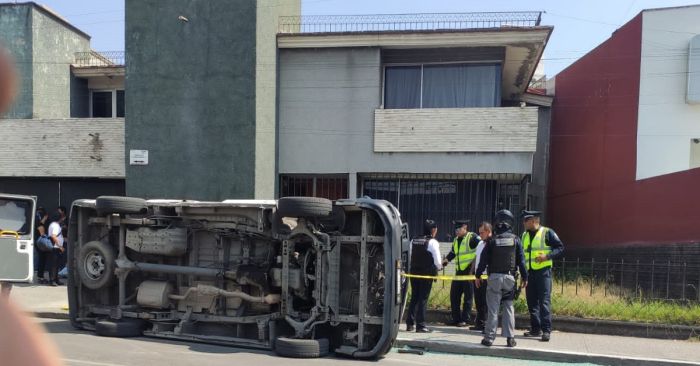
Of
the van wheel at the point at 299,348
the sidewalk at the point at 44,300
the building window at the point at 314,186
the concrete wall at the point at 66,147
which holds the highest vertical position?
the concrete wall at the point at 66,147

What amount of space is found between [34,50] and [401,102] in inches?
411

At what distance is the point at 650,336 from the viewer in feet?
24.6

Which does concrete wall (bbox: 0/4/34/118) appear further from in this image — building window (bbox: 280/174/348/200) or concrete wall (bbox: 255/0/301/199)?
building window (bbox: 280/174/348/200)

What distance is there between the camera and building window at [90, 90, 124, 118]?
1552 cm

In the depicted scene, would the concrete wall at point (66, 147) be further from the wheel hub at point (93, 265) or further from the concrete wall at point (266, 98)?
the wheel hub at point (93, 265)

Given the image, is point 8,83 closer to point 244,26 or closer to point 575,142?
point 244,26

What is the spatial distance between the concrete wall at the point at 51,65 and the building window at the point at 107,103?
0.77 meters

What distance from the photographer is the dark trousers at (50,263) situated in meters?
11.5

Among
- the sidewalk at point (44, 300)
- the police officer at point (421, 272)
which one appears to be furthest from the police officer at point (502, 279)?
the sidewalk at point (44, 300)

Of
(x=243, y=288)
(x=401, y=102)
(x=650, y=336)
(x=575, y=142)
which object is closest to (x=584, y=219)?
(x=575, y=142)

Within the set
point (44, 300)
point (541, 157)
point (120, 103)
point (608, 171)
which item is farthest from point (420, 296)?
point (120, 103)

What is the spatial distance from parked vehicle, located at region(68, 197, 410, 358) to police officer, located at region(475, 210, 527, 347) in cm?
127

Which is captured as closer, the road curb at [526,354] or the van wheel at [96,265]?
the road curb at [526,354]

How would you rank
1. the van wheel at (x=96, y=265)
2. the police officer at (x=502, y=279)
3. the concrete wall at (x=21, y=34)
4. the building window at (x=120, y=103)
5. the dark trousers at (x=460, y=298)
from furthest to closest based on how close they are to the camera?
the building window at (x=120, y=103) → the concrete wall at (x=21, y=34) → the dark trousers at (x=460, y=298) → the van wheel at (x=96, y=265) → the police officer at (x=502, y=279)
